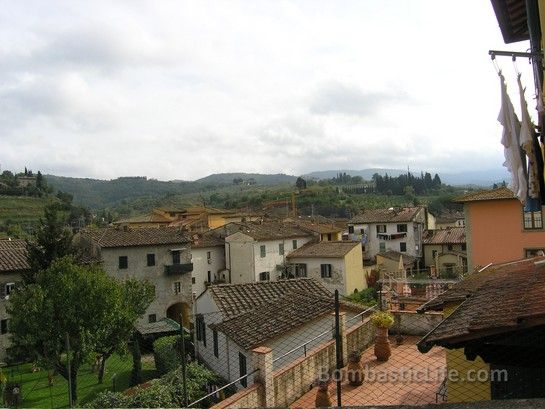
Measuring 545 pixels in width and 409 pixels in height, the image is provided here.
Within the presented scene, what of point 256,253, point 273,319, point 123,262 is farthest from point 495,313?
point 256,253

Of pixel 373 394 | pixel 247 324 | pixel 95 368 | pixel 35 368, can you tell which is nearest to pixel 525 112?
pixel 373 394

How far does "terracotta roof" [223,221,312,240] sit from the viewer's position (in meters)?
43.6

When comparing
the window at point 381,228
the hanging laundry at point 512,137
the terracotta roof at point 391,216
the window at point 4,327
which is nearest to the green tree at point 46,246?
the window at point 4,327

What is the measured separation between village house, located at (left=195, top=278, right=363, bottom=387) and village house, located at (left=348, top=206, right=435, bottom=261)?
32.0m

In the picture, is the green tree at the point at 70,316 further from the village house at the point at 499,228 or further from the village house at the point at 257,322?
the village house at the point at 499,228

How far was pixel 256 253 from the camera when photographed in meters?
42.6

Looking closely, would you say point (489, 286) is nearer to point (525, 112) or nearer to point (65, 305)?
point (525, 112)

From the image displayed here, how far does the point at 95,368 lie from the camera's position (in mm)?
24797

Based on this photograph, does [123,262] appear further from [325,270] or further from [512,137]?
[512,137]

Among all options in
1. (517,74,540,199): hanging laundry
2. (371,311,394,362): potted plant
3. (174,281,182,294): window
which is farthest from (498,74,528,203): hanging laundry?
(174,281,182,294): window

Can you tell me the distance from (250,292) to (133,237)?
19.4m

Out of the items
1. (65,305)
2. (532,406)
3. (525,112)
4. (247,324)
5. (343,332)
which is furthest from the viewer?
(65,305)

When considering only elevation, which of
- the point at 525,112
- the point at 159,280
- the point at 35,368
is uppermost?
the point at 525,112

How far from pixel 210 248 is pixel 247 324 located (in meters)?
30.9
